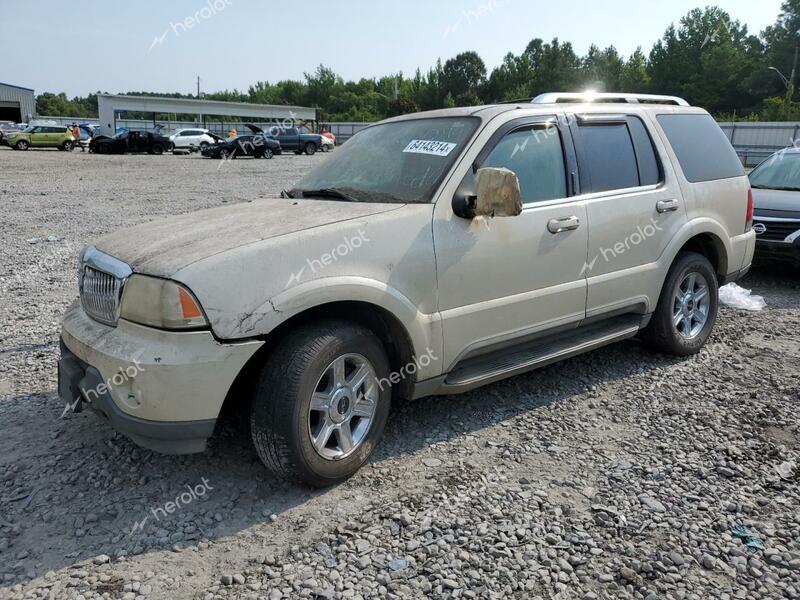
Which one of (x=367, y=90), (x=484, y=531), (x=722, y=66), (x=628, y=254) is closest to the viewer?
(x=484, y=531)

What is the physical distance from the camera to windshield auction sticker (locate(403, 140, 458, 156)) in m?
3.86

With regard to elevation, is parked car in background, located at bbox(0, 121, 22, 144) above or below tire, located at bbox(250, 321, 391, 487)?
above

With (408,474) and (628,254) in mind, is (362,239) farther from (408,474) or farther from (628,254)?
(628,254)

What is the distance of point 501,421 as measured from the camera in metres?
4.14

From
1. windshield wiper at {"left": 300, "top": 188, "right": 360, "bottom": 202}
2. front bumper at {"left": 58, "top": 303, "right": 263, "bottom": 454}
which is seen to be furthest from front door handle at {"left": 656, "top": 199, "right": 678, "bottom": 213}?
front bumper at {"left": 58, "top": 303, "right": 263, "bottom": 454}

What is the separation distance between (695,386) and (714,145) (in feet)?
6.78

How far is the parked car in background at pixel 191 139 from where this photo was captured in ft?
125

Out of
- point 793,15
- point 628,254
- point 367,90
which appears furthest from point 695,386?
point 367,90

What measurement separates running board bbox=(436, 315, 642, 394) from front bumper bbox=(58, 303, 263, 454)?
4.35 ft

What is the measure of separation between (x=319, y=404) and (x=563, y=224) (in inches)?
75.8

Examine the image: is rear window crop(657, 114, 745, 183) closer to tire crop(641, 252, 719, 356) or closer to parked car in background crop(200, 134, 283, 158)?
tire crop(641, 252, 719, 356)

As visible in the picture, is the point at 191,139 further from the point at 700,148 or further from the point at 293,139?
the point at 700,148

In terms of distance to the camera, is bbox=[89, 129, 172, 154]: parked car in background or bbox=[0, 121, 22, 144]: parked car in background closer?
bbox=[89, 129, 172, 154]: parked car in background

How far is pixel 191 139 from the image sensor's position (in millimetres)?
39000
